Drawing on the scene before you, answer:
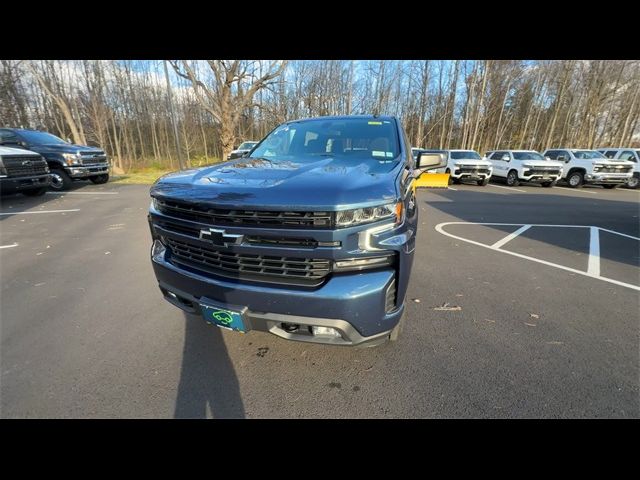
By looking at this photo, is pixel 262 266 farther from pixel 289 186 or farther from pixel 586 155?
pixel 586 155

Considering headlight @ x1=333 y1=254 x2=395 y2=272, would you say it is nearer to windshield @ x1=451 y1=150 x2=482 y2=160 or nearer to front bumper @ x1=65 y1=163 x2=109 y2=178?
front bumper @ x1=65 y1=163 x2=109 y2=178

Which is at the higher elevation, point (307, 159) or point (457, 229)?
point (307, 159)

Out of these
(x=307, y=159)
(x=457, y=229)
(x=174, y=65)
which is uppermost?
(x=174, y=65)

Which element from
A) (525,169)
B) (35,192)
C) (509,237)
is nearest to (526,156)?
(525,169)

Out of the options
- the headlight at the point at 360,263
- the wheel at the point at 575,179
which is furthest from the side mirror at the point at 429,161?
the wheel at the point at 575,179

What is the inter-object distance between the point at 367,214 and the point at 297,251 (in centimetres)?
48

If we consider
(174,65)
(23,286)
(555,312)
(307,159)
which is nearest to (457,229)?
(555,312)

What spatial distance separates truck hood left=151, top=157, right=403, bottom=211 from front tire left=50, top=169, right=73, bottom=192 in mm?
11645

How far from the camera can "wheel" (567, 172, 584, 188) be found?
616 inches

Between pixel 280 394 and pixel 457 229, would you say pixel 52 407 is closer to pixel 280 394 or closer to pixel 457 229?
pixel 280 394

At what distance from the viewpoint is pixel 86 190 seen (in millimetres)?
11219

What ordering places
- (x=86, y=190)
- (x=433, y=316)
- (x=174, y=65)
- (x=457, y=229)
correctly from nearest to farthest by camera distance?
(x=433, y=316) < (x=457, y=229) < (x=86, y=190) < (x=174, y=65)

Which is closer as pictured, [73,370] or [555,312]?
[73,370]

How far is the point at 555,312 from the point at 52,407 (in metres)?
4.50
